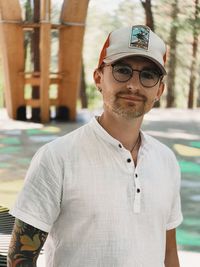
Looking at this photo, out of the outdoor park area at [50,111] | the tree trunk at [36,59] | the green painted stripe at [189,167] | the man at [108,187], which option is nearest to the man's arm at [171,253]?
the man at [108,187]

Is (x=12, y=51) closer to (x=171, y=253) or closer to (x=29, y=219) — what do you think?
(x=171, y=253)

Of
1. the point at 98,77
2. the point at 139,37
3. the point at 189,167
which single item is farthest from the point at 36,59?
the point at 139,37

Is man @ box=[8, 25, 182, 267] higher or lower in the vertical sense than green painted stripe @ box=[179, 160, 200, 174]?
higher

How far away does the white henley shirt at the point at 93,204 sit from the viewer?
3.85ft

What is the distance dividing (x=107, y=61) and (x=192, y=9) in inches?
412

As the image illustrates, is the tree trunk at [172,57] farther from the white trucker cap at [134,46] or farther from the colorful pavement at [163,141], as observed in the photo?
the white trucker cap at [134,46]

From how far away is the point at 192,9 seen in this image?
1116cm

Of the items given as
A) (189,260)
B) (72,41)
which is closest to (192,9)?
(72,41)

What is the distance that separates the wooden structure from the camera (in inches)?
275

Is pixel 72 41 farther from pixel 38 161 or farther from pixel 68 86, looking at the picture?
pixel 38 161

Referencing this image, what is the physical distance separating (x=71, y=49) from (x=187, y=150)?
2452mm

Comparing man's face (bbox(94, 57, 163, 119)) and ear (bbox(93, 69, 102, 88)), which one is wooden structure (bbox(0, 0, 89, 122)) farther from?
man's face (bbox(94, 57, 163, 119))

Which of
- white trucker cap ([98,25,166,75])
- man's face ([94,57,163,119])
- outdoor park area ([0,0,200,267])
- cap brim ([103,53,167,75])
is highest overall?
white trucker cap ([98,25,166,75])

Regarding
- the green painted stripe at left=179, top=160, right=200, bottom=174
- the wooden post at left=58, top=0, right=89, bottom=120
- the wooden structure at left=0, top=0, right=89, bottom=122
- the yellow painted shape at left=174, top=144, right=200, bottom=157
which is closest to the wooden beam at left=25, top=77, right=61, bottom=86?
the wooden structure at left=0, top=0, right=89, bottom=122
